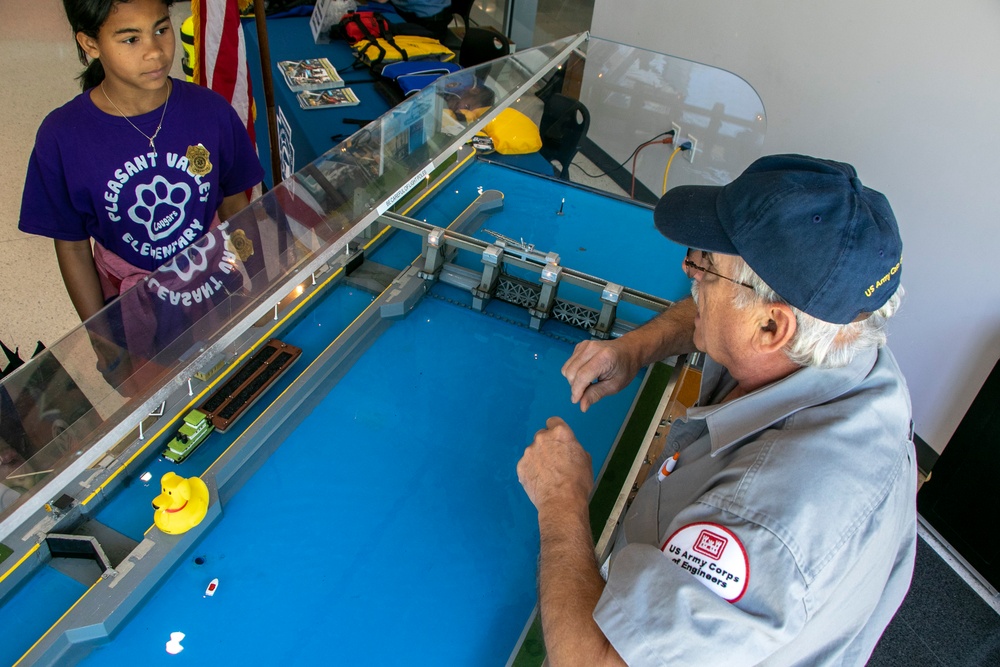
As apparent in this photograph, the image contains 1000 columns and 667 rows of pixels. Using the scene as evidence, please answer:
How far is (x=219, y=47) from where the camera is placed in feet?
8.81

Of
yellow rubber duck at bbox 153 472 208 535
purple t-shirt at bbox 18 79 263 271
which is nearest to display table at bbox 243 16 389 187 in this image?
purple t-shirt at bbox 18 79 263 271

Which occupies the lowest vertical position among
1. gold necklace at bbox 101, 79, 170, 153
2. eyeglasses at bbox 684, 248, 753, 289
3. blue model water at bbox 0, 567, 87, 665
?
blue model water at bbox 0, 567, 87, 665

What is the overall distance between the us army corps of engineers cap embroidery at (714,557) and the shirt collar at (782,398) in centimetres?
23

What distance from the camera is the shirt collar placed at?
117 cm

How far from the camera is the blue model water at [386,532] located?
1.24 m

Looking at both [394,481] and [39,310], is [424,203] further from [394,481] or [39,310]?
[39,310]

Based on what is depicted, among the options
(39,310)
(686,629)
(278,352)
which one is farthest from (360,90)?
(686,629)

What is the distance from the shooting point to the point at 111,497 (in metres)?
1.39

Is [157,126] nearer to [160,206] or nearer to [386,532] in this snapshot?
[160,206]

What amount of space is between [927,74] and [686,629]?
8.68 ft

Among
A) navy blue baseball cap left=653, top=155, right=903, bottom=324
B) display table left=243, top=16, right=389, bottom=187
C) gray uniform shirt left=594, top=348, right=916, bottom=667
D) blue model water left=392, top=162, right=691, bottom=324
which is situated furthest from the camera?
display table left=243, top=16, right=389, bottom=187

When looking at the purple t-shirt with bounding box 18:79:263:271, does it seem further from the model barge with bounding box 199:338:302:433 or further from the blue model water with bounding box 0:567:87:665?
the blue model water with bounding box 0:567:87:665

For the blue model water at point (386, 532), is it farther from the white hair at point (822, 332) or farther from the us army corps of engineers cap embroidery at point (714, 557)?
the white hair at point (822, 332)

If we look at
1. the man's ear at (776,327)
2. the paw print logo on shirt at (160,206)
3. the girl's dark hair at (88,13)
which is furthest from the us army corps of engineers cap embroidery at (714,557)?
the girl's dark hair at (88,13)
